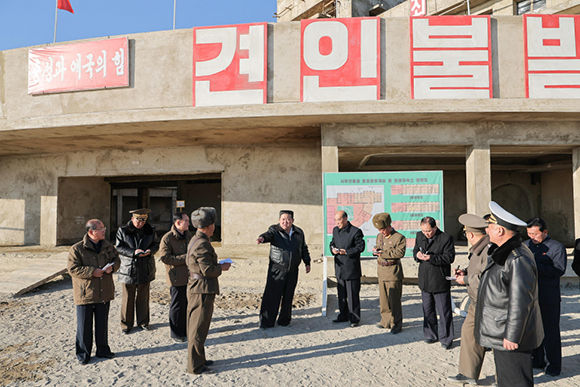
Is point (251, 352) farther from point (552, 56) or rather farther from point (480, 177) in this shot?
point (552, 56)

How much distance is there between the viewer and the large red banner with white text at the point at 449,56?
7641 mm

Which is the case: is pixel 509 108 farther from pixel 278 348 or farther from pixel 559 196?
pixel 559 196

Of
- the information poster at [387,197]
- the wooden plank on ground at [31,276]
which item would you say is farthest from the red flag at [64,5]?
the information poster at [387,197]

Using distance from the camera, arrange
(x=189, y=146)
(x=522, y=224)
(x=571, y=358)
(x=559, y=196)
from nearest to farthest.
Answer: (x=522, y=224) → (x=571, y=358) → (x=189, y=146) → (x=559, y=196)

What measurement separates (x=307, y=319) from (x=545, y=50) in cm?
754

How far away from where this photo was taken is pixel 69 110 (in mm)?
8703

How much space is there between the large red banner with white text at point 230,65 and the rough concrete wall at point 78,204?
7.86 meters

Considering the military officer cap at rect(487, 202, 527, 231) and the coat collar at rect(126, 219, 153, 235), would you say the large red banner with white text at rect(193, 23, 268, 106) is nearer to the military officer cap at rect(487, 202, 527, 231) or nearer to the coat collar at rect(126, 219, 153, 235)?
the coat collar at rect(126, 219, 153, 235)

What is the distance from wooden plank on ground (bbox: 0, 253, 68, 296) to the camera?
726 cm

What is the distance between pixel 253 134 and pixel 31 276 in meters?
6.20

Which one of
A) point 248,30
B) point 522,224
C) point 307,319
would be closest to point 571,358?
point 522,224

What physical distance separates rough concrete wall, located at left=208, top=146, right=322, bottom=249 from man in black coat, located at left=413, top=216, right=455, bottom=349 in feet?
20.9

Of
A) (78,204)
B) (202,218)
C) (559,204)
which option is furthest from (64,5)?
(559,204)

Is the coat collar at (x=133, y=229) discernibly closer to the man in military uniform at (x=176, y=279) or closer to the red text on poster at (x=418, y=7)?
the man in military uniform at (x=176, y=279)
